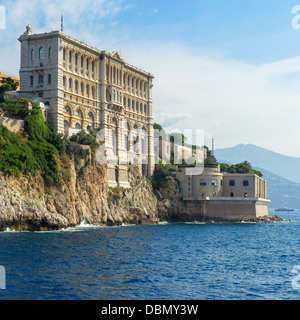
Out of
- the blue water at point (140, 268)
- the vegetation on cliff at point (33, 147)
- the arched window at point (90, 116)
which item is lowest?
the blue water at point (140, 268)

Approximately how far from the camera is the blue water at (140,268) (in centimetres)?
3575

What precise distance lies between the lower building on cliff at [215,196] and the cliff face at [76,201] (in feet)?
30.4

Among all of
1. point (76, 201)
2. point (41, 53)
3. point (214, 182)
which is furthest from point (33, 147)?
point (214, 182)

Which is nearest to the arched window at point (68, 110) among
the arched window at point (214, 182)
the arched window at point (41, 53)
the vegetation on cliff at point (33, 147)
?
the vegetation on cliff at point (33, 147)

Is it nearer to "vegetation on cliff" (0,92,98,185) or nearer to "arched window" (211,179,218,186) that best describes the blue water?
"vegetation on cliff" (0,92,98,185)

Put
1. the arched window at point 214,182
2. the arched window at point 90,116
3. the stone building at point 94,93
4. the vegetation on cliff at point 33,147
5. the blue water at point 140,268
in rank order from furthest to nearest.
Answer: the arched window at point 214,182, the arched window at point 90,116, the stone building at point 94,93, the vegetation on cliff at point 33,147, the blue water at point 140,268

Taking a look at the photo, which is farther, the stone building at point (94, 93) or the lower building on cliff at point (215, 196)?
the lower building on cliff at point (215, 196)

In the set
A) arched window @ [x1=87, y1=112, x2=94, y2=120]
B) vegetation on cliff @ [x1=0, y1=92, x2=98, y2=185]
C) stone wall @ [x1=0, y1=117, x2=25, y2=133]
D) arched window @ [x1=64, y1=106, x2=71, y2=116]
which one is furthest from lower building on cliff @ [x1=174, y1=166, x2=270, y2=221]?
stone wall @ [x1=0, y1=117, x2=25, y2=133]

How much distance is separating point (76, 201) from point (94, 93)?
28370 mm

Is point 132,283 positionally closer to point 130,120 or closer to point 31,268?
point 31,268

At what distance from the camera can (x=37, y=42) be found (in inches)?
3834

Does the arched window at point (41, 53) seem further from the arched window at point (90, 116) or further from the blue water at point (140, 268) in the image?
the blue water at point (140, 268)

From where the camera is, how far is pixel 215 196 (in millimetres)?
122938
